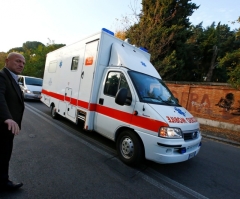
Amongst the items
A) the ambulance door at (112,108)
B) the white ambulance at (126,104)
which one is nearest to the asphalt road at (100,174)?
the white ambulance at (126,104)

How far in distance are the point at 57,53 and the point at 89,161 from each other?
5387mm

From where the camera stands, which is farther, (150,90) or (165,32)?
(165,32)

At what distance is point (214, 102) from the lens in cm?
1055

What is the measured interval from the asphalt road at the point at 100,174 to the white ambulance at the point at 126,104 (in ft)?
1.44

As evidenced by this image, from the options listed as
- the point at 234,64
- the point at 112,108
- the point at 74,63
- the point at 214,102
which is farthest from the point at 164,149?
the point at 214,102

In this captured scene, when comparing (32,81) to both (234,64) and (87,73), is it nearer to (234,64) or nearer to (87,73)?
(87,73)

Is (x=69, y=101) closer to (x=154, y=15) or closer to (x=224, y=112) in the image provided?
(x=224, y=112)

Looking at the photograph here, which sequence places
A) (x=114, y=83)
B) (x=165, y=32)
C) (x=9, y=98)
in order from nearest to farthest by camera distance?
(x=9, y=98) < (x=114, y=83) < (x=165, y=32)

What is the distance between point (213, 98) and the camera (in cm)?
1060

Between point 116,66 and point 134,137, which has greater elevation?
point 116,66

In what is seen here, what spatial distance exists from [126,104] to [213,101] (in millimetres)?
9009

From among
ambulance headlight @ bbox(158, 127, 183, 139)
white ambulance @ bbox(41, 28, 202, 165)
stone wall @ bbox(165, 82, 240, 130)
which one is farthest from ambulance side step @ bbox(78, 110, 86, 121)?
stone wall @ bbox(165, 82, 240, 130)

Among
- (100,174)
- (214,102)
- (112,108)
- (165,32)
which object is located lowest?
(100,174)

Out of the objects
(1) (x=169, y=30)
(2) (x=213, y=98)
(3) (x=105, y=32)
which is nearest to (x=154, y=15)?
(1) (x=169, y=30)
